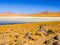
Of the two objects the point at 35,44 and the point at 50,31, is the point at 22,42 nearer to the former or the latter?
the point at 35,44

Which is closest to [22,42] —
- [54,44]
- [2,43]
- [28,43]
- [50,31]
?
[28,43]

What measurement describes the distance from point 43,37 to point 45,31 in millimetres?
1907

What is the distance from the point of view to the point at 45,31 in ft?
56.9

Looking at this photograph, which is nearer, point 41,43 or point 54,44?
point 54,44

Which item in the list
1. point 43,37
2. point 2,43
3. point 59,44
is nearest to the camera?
point 59,44

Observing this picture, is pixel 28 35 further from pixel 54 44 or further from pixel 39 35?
pixel 54 44

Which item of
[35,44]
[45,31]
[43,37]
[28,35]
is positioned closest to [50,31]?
[45,31]

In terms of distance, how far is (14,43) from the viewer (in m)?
13.0

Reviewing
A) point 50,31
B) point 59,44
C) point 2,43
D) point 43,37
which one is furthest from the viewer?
point 50,31

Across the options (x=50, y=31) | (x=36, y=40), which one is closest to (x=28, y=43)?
(x=36, y=40)

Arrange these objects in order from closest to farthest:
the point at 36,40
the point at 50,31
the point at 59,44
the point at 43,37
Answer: the point at 59,44 → the point at 36,40 → the point at 43,37 → the point at 50,31

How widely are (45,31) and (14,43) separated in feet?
16.5

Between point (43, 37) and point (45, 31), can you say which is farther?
point (45, 31)

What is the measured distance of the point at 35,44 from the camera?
13258 mm
